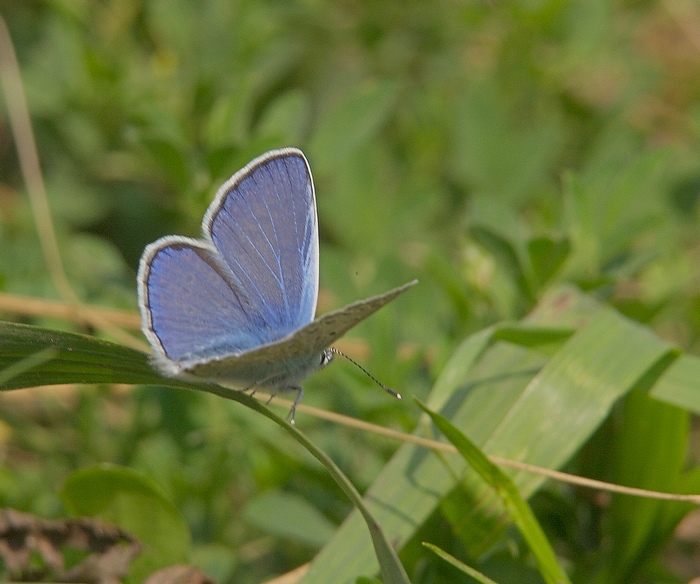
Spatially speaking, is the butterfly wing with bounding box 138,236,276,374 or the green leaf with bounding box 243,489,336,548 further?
the green leaf with bounding box 243,489,336,548

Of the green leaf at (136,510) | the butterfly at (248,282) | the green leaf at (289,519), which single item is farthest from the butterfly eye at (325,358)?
the green leaf at (289,519)

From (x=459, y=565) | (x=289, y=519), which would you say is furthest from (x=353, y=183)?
(x=459, y=565)

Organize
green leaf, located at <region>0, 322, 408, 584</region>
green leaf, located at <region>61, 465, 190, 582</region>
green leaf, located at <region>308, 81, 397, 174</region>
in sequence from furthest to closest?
green leaf, located at <region>308, 81, 397, 174</region> < green leaf, located at <region>61, 465, 190, 582</region> < green leaf, located at <region>0, 322, 408, 584</region>

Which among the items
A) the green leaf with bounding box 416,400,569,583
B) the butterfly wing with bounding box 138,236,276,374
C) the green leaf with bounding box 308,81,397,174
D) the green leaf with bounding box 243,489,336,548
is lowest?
the green leaf with bounding box 243,489,336,548

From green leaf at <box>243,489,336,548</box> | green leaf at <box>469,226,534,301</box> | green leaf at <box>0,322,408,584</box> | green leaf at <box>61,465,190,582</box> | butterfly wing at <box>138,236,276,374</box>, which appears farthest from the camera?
green leaf at <box>469,226,534,301</box>

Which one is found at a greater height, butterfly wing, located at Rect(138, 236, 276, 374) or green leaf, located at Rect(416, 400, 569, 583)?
butterfly wing, located at Rect(138, 236, 276, 374)

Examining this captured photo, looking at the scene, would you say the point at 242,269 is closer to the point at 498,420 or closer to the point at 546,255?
the point at 498,420

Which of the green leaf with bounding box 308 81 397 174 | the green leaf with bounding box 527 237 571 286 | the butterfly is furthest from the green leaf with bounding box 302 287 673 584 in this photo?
the green leaf with bounding box 308 81 397 174

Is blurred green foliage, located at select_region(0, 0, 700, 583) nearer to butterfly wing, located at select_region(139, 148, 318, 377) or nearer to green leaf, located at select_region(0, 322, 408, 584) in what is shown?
green leaf, located at select_region(0, 322, 408, 584)
